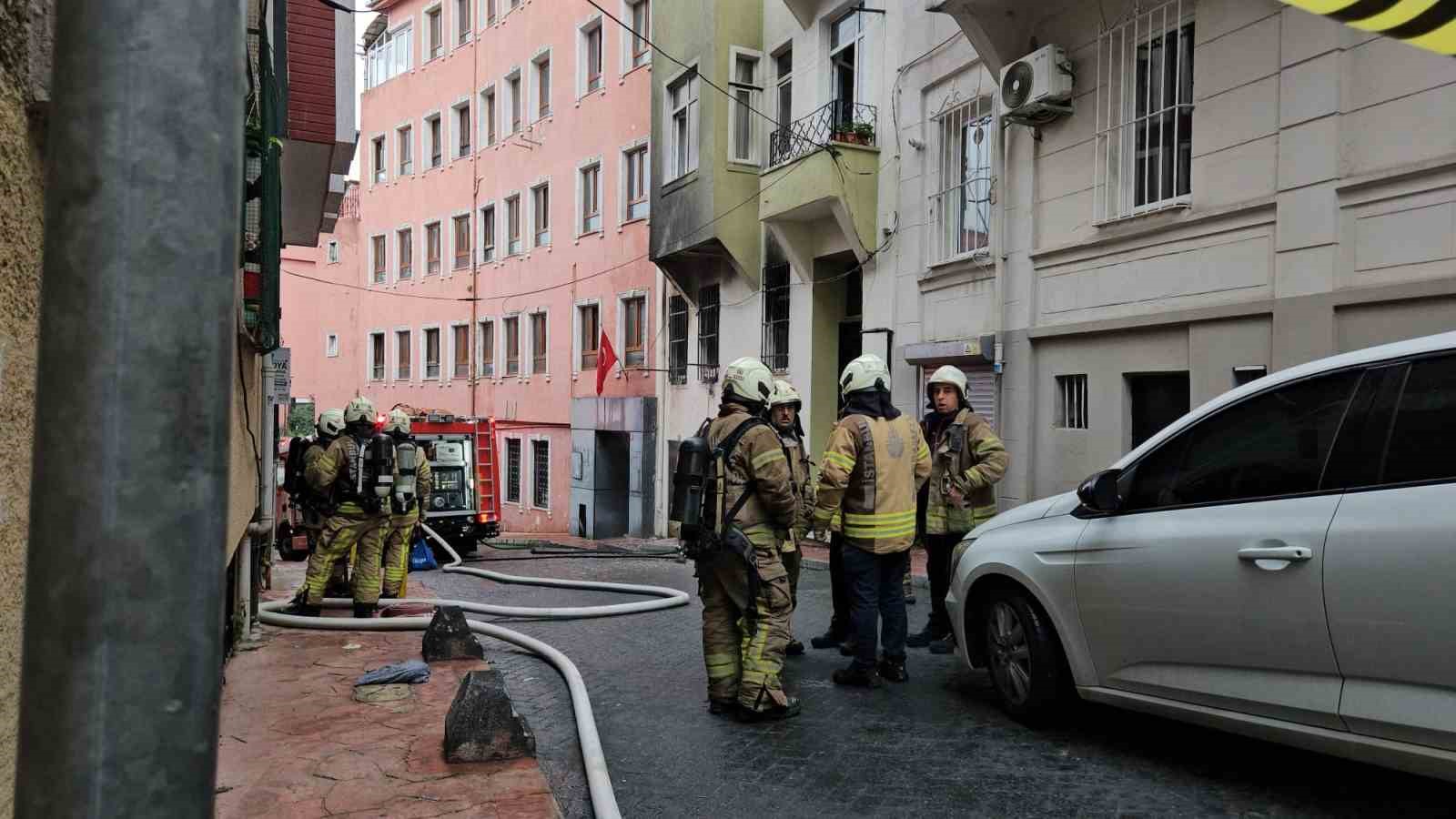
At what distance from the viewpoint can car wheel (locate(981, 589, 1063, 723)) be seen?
197 inches

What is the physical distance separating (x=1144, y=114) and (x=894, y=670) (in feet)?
22.3

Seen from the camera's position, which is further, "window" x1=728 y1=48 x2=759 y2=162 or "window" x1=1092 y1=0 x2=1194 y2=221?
"window" x1=728 y1=48 x2=759 y2=162

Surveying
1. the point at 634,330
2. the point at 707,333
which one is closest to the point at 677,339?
the point at 707,333

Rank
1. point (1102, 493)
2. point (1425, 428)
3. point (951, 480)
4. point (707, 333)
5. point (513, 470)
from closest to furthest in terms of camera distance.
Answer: point (1425, 428) < point (1102, 493) < point (951, 480) < point (707, 333) < point (513, 470)

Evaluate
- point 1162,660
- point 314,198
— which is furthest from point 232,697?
point 314,198

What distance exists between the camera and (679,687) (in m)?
6.30

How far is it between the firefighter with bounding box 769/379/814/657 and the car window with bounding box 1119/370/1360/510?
2078 mm

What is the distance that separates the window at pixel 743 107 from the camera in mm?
18391

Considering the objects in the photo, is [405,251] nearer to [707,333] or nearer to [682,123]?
[682,123]

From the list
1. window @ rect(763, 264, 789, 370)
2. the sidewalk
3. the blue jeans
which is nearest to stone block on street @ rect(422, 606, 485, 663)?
the sidewalk

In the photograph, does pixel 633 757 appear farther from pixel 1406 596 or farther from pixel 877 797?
pixel 1406 596

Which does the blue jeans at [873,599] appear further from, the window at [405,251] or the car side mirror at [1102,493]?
Result: the window at [405,251]

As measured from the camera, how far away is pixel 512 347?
94.7 ft

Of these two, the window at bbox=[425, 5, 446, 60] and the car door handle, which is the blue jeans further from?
the window at bbox=[425, 5, 446, 60]
